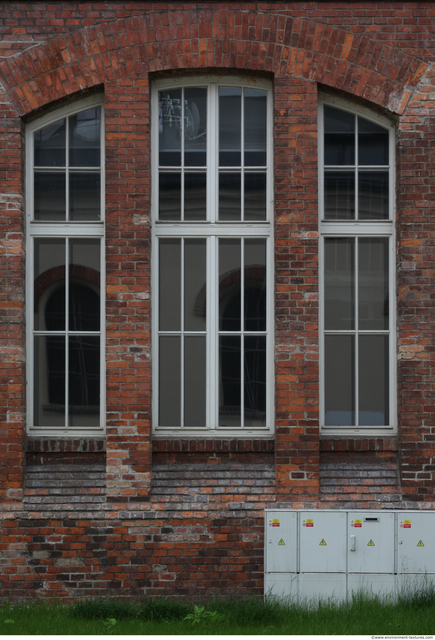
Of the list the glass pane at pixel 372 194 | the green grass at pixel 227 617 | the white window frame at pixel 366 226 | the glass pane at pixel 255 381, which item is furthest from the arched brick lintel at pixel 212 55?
the green grass at pixel 227 617

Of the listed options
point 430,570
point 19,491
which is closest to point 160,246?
point 19,491

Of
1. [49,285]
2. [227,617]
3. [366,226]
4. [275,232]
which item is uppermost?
[366,226]

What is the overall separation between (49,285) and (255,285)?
231 centimetres

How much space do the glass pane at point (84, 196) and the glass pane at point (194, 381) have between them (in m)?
1.80

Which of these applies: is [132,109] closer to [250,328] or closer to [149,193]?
[149,193]

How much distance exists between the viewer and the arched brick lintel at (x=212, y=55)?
259 inches

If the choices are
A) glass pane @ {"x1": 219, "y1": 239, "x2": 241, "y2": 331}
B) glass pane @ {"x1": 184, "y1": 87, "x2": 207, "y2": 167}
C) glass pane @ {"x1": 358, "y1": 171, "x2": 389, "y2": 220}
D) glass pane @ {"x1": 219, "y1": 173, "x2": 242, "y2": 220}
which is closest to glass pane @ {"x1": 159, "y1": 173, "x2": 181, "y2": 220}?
glass pane @ {"x1": 184, "y1": 87, "x2": 207, "y2": 167}

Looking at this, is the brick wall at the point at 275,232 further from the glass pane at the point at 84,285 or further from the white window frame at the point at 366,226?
the glass pane at the point at 84,285

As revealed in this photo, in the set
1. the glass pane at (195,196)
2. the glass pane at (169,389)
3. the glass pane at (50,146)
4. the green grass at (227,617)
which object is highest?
the glass pane at (50,146)

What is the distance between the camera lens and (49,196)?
272 inches

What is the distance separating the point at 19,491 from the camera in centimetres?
647

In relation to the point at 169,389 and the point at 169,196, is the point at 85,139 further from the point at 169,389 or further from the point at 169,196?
the point at 169,389

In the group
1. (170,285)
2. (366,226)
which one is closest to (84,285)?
(170,285)

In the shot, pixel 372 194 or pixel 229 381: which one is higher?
pixel 372 194
